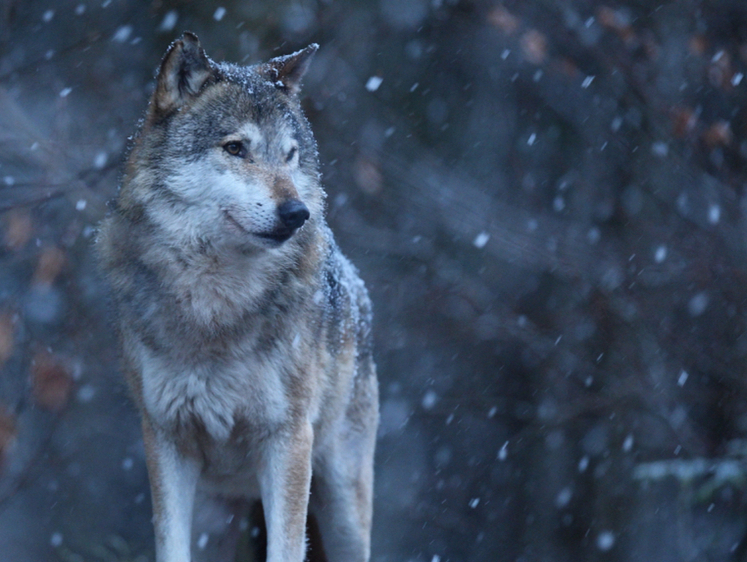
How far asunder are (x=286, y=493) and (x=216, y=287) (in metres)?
0.81

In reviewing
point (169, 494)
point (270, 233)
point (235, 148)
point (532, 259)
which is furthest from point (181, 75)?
point (532, 259)

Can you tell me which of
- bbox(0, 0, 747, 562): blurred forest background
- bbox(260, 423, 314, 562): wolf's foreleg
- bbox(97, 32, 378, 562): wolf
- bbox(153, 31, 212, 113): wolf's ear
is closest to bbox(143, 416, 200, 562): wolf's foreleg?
bbox(97, 32, 378, 562): wolf

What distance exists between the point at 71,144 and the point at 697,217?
501cm

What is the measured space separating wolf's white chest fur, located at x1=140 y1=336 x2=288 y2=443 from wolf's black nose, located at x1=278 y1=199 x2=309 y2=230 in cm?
58

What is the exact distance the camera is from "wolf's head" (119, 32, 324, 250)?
2.63 m

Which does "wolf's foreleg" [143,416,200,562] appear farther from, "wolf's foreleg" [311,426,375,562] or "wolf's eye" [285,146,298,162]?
"wolf's eye" [285,146,298,162]

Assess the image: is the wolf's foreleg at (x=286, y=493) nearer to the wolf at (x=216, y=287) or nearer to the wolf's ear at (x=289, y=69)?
the wolf at (x=216, y=287)

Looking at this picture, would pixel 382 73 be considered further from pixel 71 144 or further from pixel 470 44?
pixel 71 144

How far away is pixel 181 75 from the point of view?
2.80 metres

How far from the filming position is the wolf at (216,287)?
8.89 ft

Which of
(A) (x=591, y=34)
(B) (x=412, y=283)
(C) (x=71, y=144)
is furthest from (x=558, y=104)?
(C) (x=71, y=144)

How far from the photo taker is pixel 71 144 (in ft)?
15.5

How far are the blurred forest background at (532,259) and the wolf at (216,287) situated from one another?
2488mm

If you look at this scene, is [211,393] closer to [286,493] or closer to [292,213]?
[286,493]
